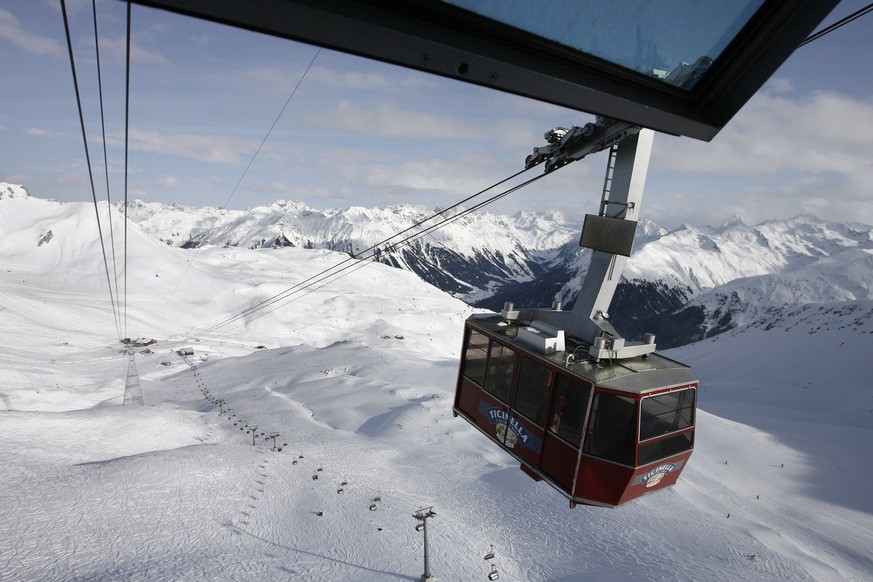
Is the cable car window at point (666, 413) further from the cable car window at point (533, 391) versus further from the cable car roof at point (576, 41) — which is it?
the cable car roof at point (576, 41)

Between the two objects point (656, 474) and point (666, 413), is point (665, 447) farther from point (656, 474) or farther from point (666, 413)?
point (666, 413)

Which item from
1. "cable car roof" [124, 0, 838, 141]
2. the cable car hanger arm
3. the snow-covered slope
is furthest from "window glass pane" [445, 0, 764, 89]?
the snow-covered slope

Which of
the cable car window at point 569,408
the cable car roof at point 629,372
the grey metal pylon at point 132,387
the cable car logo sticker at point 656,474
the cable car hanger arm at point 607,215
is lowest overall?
the grey metal pylon at point 132,387

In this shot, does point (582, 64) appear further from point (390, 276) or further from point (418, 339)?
point (390, 276)

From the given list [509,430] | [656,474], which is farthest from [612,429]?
[509,430]

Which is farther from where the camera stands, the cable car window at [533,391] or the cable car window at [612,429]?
the cable car window at [533,391]

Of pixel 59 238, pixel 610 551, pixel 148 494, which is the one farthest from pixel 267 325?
pixel 610 551

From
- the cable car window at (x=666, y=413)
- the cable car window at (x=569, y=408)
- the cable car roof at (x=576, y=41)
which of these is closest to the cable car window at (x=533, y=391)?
the cable car window at (x=569, y=408)
